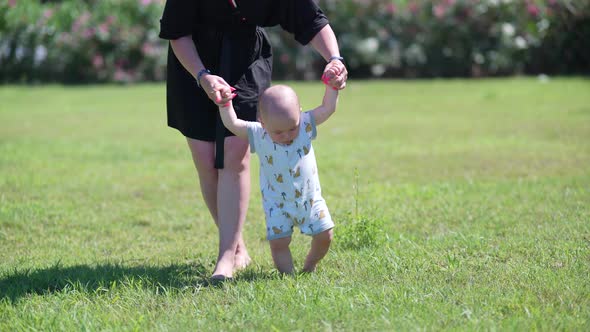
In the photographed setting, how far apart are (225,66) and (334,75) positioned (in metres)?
0.63

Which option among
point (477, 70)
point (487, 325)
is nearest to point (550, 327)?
point (487, 325)

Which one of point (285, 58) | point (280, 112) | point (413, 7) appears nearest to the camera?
point (280, 112)

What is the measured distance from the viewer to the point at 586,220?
15.1 feet

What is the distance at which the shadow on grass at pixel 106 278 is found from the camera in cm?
365

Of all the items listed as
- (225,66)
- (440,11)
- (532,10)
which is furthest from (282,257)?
(440,11)

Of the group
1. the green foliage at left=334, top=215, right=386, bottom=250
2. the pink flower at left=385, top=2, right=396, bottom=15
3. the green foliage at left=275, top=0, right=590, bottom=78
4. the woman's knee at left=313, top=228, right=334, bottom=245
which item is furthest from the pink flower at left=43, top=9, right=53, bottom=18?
the woman's knee at left=313, top=228, right=334, bottom=245

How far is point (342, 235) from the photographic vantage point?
4363 mm

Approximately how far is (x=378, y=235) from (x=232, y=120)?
1230mm

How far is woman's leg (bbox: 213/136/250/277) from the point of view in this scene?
3914 mm

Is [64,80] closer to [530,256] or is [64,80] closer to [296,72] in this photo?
[296,72]

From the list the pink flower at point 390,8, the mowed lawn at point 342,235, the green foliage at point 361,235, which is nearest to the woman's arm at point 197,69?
the mowed lawn at point 342,235

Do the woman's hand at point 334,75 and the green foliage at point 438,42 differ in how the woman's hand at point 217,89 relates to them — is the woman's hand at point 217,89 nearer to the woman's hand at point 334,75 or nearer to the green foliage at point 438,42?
the woman's hand at point 334,75

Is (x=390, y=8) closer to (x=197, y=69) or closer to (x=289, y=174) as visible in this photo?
(x=197, y=69)

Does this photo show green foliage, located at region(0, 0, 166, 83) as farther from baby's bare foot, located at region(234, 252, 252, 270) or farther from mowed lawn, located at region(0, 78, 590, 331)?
baby's bare foot, located at region(234, 252, 252, 270)
